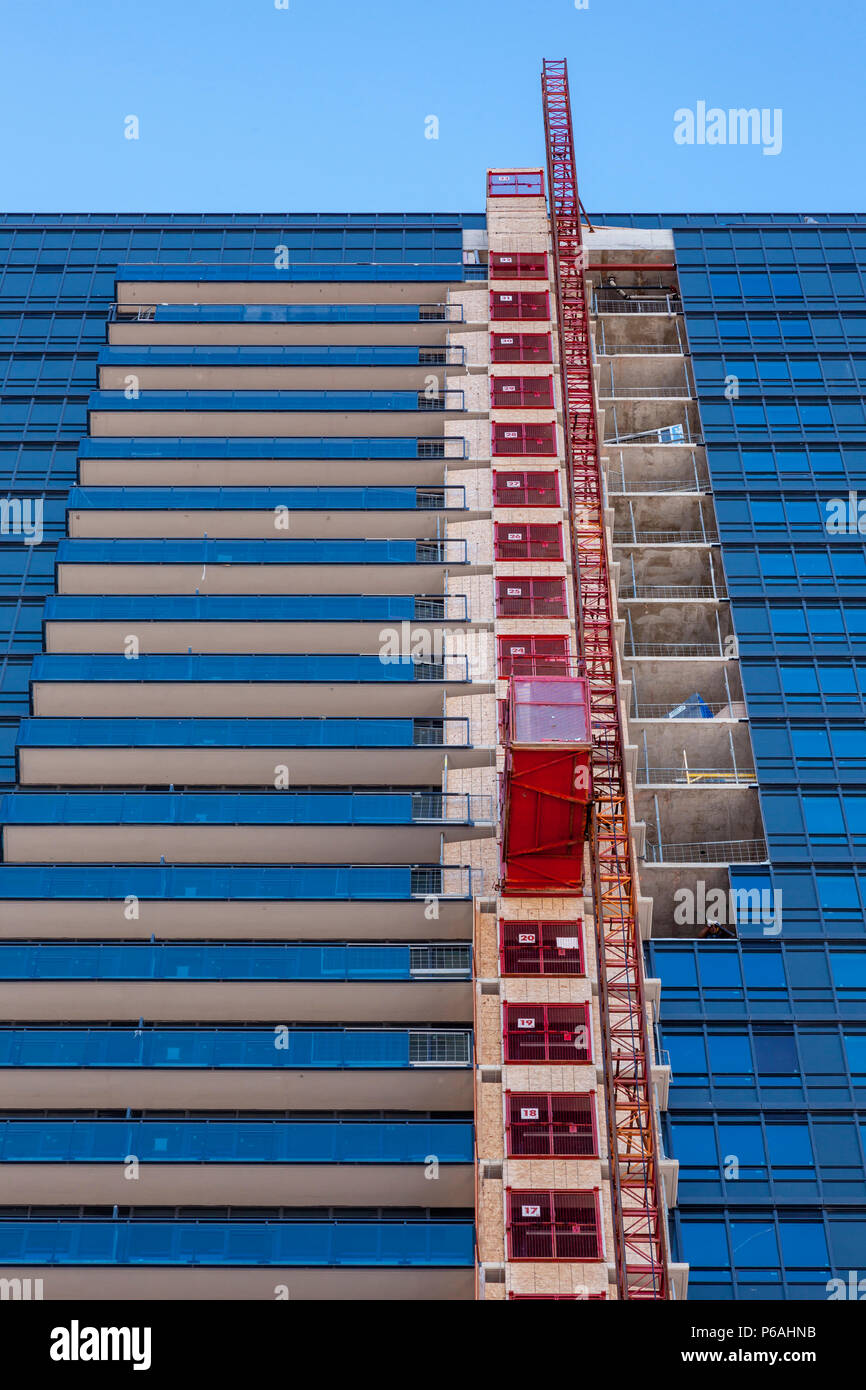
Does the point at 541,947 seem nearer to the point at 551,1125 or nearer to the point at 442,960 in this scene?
the point at 442,960

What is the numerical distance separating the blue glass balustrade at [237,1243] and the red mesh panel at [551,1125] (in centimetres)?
345

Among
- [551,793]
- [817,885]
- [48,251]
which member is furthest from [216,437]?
[817,885]

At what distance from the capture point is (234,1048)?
2280 inches

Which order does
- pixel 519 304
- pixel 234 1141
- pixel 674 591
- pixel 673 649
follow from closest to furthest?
pixel 234 1141
pixel 673 649
pixel 674 591
pixel 519 304

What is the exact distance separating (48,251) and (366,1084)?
5938cm

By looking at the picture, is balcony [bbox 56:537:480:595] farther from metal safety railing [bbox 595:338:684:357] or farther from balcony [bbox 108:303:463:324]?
metal safety railing [bbox 595:338:684:357]

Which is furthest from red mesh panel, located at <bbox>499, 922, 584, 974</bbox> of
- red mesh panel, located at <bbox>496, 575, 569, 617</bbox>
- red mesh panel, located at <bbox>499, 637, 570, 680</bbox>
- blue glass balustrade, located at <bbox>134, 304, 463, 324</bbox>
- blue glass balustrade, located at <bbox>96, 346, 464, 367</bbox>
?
blue glass balustrade, located at <bbox>134, 304, 463, 324</bbox>

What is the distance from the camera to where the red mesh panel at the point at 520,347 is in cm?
8450

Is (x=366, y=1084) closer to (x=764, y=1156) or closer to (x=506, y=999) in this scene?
(x=506, y=999)

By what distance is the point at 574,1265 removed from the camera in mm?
50844

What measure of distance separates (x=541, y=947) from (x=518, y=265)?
47169 mm

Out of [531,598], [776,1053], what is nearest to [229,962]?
[776,1053]

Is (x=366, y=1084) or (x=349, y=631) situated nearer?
(x=366, y=1084)

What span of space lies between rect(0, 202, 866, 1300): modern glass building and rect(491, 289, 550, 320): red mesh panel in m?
0.30
